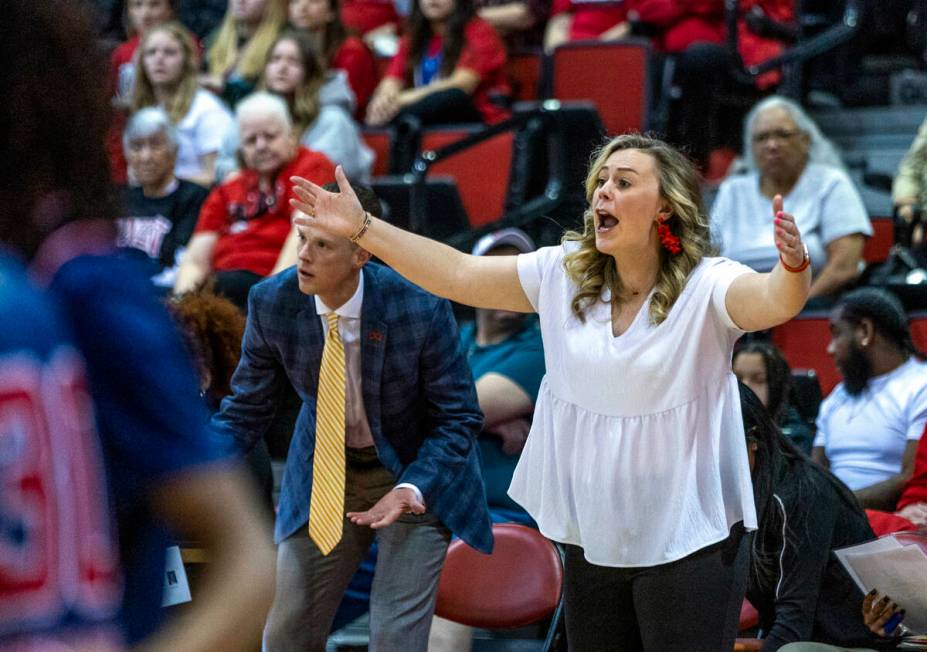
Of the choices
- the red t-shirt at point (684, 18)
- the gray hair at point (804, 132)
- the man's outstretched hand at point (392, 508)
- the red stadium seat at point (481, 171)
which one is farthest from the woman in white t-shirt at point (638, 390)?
the red t-shirt at point (684, 18)

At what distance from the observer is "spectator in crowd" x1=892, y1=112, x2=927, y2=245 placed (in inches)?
258

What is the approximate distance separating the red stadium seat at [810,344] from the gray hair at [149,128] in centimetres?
306

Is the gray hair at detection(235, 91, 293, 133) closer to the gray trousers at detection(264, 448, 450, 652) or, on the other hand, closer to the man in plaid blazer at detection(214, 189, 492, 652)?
the man in plaid blazer at detection(214, 189, 492, 652)

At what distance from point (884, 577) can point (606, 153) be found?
4.54 feet

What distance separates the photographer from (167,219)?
7020 mm

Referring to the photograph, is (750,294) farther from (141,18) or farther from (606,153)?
(141,18)

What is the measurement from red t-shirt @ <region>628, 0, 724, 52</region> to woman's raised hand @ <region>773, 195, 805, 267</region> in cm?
521

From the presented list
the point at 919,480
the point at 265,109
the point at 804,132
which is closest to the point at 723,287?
the point at 919,480

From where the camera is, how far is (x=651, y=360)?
3.17m

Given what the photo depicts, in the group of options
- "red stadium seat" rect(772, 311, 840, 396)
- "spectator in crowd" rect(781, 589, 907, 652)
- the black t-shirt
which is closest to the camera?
"spectator in crowd" rect(781, 589, 907, 652)

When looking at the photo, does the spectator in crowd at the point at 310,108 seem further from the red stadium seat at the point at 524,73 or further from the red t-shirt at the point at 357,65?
the red stadium seat at the point at 524,73

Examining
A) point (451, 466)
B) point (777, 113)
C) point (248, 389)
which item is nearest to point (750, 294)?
point (451, 466)

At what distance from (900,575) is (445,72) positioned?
478 centimetres

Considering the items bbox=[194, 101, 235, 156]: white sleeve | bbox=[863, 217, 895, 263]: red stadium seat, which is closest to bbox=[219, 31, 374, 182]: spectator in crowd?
bbox=[194, 101, 235, 156]: white sleeve
